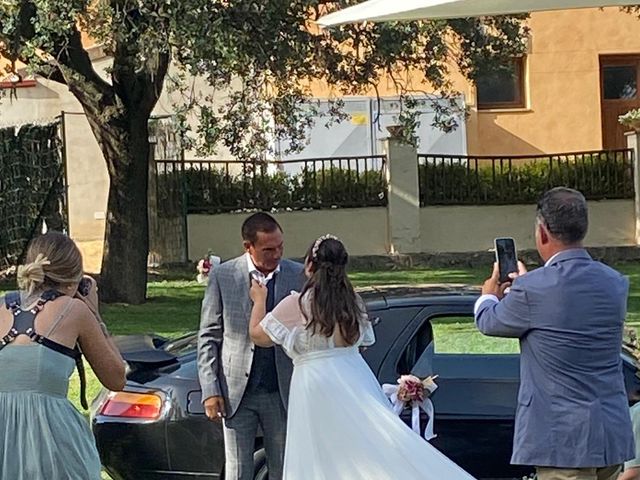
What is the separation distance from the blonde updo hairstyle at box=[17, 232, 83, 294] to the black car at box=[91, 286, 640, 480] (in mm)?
1999

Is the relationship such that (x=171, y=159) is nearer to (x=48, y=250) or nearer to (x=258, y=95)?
(x=258, y=95)

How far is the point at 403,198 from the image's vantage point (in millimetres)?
20578

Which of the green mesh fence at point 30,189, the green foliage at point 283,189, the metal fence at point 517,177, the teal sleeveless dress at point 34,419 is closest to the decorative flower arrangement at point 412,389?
the teal sleeveless dress at point 34,419

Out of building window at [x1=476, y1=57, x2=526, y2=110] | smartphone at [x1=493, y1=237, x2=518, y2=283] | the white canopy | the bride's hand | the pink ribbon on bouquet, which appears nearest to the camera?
smartphone at [x1=493, y1=237, x2=518, y2=283]

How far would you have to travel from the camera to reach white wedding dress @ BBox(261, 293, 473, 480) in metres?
5.00

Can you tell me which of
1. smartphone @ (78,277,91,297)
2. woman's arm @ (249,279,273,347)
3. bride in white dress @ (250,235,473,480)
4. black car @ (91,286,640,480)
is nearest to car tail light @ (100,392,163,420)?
black car @ (91,286,640,480)

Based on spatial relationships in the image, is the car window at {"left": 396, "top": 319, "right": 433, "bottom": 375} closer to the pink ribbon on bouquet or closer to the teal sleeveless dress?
the pink ribbon on bouquet

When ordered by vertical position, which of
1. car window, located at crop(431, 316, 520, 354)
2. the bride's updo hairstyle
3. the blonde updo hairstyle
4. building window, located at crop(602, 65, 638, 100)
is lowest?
car window, located at crop(431, 316, 520, 354)

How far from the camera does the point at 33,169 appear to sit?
63.3ft

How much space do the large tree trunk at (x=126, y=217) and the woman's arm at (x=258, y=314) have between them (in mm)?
10606

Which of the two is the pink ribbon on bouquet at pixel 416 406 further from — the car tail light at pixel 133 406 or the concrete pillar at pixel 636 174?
the concrete pillar at pixel 636 174

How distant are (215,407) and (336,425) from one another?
0.73 metres

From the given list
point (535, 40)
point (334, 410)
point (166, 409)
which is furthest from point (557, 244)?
point (535, 40)

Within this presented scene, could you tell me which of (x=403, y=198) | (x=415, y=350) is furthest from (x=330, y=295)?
(x=403, y=198)
